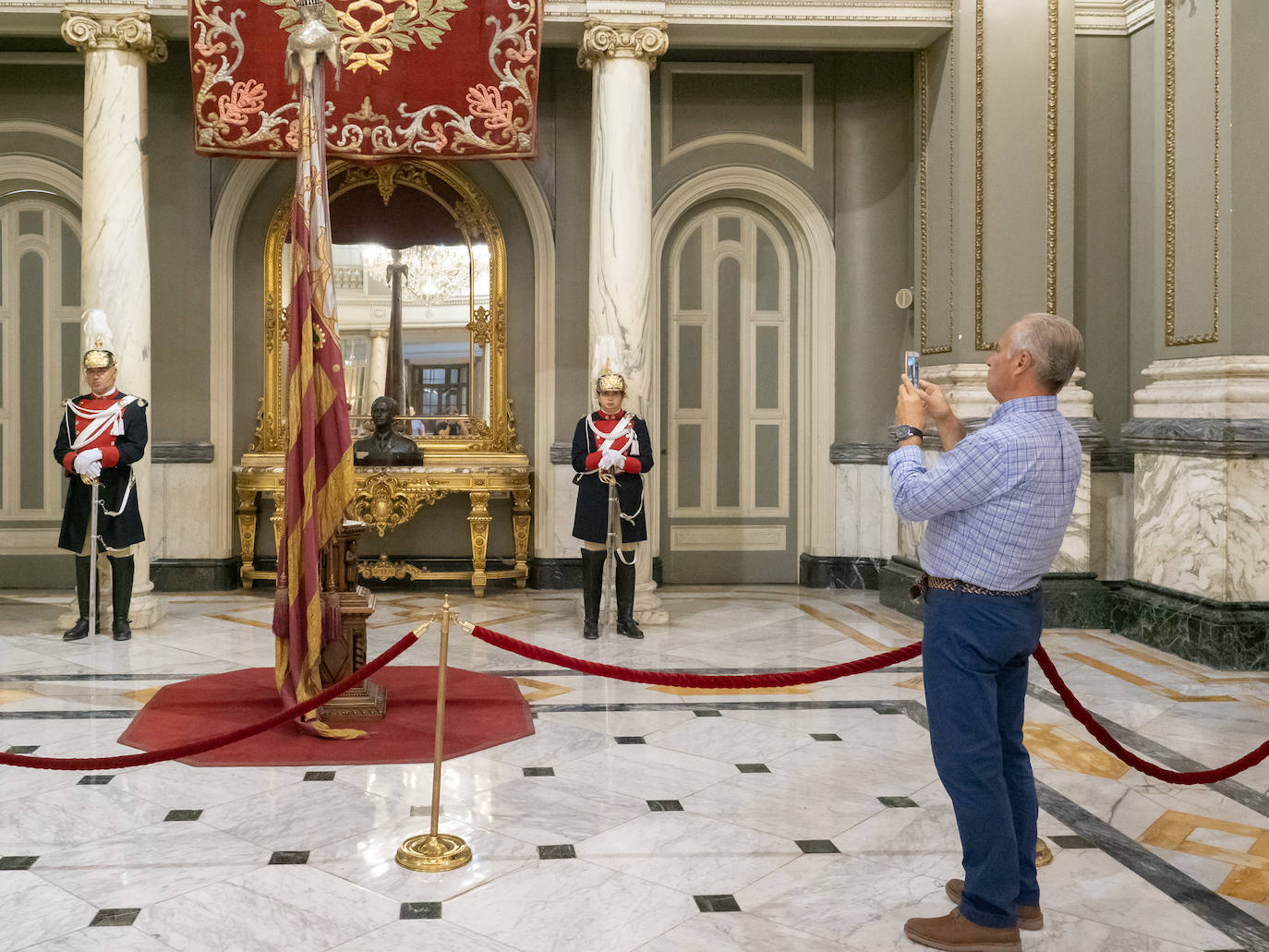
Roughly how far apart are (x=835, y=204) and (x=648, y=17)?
8.03 ft

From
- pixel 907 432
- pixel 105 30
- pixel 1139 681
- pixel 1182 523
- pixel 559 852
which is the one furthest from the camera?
pixel 105 30

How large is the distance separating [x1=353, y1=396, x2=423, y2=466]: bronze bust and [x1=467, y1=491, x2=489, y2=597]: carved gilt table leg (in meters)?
0.56

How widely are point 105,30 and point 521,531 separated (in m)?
4.38

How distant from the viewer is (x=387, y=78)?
774cm

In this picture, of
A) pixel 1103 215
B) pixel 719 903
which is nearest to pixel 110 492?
pixel 719 903

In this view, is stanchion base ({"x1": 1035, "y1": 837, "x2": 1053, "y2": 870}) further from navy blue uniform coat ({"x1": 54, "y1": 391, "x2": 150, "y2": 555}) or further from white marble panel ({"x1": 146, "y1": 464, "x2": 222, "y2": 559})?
white marble panel ({"x1": 146, "y1": 464, "x2": 222, "y2": 559})

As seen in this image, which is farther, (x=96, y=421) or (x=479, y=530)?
(x=479, y=530)

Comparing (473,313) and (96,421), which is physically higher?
(473,313)

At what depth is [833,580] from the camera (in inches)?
381

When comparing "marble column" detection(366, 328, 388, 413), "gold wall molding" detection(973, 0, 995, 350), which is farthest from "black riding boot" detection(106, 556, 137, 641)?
"gold wall molding" detection(973, 0, 995, 350)

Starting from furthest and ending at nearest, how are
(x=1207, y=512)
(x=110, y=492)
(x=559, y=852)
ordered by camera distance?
(x=110, y=492) → (x=1207, y=512) → (x=559, y=852)

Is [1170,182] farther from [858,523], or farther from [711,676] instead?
[711,676]

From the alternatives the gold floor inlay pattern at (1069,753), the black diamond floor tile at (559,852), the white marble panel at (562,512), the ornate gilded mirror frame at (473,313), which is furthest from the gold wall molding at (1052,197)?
the black diamond floor tile at (559,852)

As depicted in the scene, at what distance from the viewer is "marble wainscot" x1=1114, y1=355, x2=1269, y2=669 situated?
21.8 ft
